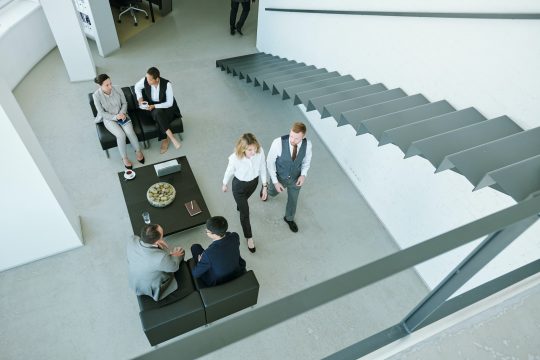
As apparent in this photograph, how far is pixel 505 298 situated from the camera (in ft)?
5.77

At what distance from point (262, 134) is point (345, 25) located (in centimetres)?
216

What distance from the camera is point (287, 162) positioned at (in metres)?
4.05

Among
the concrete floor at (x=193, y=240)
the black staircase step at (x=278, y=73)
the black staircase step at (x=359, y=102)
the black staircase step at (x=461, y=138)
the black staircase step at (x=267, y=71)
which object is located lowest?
the concrete floor at (x=193, y=240)

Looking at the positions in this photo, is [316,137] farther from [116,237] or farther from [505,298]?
[505,298]

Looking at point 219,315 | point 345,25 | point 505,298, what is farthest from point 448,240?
point 345,25

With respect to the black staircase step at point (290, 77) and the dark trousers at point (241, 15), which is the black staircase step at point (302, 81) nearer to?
the black staircase step at point (290, 77)

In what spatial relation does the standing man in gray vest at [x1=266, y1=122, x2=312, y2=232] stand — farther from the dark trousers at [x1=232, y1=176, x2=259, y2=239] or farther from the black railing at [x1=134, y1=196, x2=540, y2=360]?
the black railing at [x1=134, y1=196, x2=540, y2=360]

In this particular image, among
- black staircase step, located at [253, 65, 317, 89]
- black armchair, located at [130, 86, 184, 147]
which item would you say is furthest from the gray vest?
black armchair, located at [130, 86, 184, 147]

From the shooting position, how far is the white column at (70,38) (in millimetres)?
6146

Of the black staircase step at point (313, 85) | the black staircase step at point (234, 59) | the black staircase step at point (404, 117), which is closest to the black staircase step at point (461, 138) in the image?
the black staircase step at point (404, 117)

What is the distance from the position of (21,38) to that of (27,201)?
15.6 ft

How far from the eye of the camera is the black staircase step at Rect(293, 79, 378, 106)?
455 centimetres

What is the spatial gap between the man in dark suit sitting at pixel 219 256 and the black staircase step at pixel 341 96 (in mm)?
1789

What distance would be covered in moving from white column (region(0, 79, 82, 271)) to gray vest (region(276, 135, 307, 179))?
2446 millimetres
